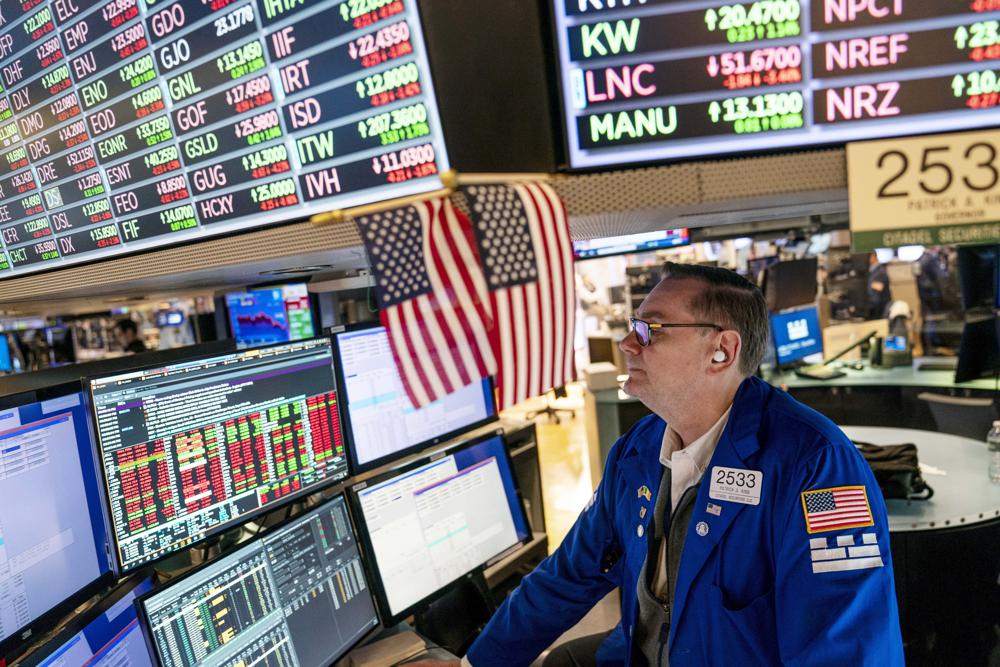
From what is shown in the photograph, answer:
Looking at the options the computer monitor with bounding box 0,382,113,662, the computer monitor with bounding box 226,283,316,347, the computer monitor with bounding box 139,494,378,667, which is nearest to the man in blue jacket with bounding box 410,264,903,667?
the computer monitor with bounding box 139,494,378,667

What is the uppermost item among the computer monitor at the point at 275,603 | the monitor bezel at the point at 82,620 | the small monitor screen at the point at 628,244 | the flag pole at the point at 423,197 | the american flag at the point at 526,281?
the flag pole at the point at 423,197

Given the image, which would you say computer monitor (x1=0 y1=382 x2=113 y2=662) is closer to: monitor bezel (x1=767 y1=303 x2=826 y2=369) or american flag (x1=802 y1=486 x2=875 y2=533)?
american flag (x1=802 y1=486 x2=875 y2=533)

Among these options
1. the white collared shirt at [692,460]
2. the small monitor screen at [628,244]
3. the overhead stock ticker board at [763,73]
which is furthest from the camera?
the small monitor screen at [628,244]

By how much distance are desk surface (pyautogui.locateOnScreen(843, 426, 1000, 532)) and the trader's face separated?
1330mm

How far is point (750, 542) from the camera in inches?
54.5

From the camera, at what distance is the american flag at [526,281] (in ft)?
3.12

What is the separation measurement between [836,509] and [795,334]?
438 cm

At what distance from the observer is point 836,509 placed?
4.18ft

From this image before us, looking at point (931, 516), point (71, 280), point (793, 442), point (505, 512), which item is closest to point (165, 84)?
point (71, 280)

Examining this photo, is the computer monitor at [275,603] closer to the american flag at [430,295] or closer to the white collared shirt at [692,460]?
the american flag at [430,295]

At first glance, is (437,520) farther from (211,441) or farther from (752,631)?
(752,631)

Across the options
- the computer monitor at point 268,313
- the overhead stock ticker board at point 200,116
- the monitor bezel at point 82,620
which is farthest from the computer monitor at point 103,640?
the computer monitor at point 268,313

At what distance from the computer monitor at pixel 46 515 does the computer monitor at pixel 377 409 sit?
0.67m

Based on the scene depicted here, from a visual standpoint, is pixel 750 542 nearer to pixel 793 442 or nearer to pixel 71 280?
pixel 793 442
